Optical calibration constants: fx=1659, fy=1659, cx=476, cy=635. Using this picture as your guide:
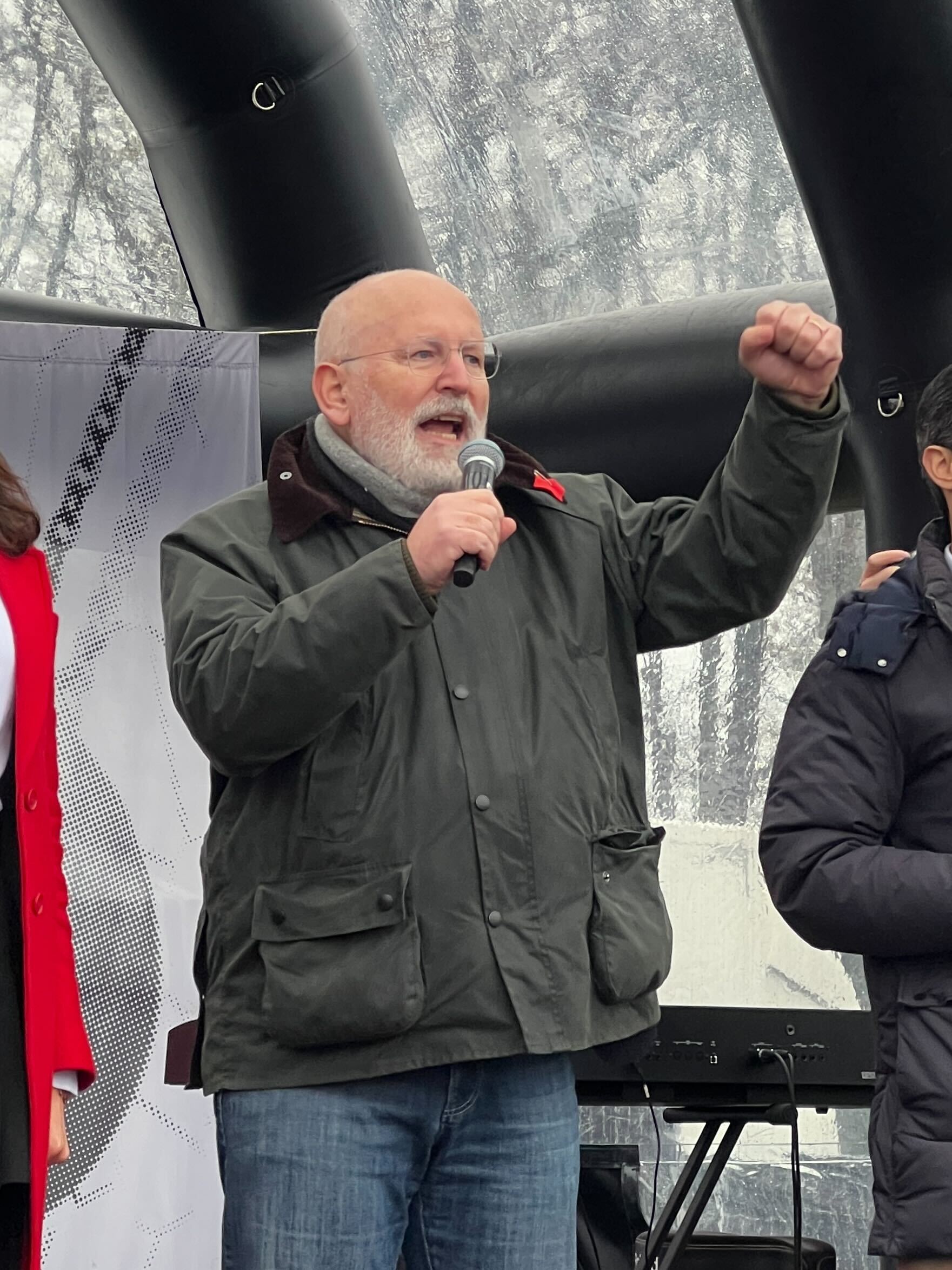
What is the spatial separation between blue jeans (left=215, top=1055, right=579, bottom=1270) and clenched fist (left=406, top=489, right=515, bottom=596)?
1.71 feet

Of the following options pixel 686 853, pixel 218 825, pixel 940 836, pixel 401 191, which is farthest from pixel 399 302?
pixel 686 853

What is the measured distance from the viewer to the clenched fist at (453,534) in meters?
1.62

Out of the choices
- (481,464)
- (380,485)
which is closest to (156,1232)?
(380,485)

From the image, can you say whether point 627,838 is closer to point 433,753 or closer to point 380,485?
point 433,753

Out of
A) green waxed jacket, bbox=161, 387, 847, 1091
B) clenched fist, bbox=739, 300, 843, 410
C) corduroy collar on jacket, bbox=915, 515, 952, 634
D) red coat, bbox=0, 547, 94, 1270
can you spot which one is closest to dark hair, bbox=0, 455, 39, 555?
red coat, bbox=0, 547, 94, 1270

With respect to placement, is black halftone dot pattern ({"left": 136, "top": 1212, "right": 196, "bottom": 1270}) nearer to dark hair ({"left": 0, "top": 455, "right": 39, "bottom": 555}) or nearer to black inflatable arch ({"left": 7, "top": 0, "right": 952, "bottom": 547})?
black inflatable arch ({"left": 7, "top": 0, "right": 952, "bottom": 547})

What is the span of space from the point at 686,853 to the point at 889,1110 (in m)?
4.00

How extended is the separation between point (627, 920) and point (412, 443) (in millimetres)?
593

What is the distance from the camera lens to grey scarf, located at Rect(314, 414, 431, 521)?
1.91 meters

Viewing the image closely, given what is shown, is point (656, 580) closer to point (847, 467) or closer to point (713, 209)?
point (847, 467)

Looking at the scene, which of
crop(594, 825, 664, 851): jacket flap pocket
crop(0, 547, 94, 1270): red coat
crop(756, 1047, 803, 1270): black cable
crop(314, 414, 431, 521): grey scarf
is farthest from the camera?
crop(756, 1047, 803, 1270): black cable

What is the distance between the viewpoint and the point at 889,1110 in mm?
1723

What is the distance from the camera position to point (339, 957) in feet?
5.56

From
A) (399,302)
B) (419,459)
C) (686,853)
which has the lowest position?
(686,853)
